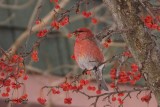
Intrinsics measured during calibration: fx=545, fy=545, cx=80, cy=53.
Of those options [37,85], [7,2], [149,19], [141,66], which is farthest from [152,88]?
[7,2]

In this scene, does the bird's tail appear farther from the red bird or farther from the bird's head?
the bird's head

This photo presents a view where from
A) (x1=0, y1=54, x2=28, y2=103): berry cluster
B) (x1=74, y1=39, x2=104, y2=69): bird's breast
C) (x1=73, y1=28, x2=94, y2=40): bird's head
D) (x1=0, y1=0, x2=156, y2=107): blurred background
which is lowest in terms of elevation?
(x1=0, y1=54, x2=28, y2=103): berry cluster

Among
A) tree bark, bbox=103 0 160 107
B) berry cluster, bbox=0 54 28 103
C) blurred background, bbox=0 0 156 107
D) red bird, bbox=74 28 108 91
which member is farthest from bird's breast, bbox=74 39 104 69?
blurred background, bbox=0 0 156 107

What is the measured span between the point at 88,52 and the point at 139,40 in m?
0.69

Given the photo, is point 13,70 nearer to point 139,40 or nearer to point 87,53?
point 87,53

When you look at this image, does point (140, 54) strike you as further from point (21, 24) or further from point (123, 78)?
Answer: point (21, 24)

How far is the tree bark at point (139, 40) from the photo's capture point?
2631 millimetres

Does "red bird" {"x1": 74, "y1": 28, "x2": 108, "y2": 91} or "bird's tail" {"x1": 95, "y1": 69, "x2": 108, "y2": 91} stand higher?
"red bird" {"x1": 74, "y1": 28, "x2": 108, "y2": 91}

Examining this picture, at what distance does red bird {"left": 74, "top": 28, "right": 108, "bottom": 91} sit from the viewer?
10.6 feet

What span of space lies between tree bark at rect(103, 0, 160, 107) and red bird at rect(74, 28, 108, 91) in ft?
1.57

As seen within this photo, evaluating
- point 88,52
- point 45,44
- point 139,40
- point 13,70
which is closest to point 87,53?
point 88,52

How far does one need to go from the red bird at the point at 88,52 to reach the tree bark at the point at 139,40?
1.57 feet

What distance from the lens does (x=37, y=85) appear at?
18.5 ft

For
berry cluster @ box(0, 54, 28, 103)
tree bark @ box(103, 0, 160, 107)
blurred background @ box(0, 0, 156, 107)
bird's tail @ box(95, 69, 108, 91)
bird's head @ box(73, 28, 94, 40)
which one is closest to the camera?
tree bark @ box(103, 0, 160, 107)
